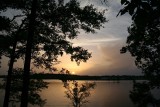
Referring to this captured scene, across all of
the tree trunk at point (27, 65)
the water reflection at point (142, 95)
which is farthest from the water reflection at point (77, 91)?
the tree trunk at point (27, 65)

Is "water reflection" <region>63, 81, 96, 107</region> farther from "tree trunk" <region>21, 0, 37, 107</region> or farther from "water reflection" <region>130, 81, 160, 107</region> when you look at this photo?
"tree trunk" <region>21, 0, 37, 107</region>

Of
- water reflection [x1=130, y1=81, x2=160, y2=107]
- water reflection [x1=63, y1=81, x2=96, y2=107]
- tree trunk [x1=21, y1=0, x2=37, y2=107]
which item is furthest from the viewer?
water reflection [x1=63, y1=81, x2=96, y2=107]

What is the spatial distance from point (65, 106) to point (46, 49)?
10281cm

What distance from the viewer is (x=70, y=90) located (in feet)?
151

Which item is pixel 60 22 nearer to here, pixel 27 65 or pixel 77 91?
pixel 27 65

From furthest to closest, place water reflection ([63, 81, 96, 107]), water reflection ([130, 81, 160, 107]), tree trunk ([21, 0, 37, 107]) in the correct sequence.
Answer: water reflection ([63, 81, 96, 107]), water reflection ([130, 81, 160, 107]), tree trunk ([21, 0, 37, 107])

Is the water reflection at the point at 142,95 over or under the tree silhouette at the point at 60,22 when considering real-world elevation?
under

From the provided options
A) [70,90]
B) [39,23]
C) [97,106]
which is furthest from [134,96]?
[97,106]

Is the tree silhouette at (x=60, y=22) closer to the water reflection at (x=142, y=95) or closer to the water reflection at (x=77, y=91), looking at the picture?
the water reflection at (x=142, y=95)

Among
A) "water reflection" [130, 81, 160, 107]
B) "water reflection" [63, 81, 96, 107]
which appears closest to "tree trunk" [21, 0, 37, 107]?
"water reflection" [130, 81, 160, 107]

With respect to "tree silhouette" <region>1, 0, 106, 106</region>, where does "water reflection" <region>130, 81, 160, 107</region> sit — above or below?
below

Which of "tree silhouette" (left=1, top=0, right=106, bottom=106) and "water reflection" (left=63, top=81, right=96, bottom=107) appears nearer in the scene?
"tree silhouette" (left=1, top=0, right=106, bottom=106)

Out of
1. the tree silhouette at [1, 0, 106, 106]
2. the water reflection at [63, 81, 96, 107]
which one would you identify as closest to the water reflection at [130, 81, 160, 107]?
the tree silhouette at [1, 0, 106, 106]

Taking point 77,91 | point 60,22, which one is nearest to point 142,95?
point 60,22
